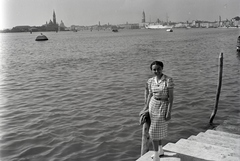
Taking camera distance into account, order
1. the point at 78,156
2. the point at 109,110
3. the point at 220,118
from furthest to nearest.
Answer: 1. the point at 109,110
2. the point at 220,118
3. the point at 78,156

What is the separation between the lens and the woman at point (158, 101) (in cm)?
545

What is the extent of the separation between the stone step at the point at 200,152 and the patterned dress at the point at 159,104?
493mm

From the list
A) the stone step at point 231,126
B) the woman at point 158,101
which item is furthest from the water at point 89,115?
the woman at point 158,101

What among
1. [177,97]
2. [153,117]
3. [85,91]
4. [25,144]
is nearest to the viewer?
[153,117]

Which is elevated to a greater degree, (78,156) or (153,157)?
(153,157)

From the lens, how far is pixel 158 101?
18.1ft

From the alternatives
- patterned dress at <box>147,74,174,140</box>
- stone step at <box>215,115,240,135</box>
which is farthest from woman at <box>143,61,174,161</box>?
stone step at <box>215,115,240,135</box>

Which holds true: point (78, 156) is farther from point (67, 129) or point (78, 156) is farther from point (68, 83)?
point (68, 83)

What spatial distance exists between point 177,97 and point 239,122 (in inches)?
218

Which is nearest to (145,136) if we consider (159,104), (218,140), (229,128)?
(159,104)

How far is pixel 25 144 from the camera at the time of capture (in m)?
10.1

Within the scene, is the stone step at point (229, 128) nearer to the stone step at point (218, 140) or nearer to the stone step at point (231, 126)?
the stone step at point (231, 126)

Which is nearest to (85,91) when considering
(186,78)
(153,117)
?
(186,78)

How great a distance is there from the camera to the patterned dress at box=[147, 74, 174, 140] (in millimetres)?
5441
